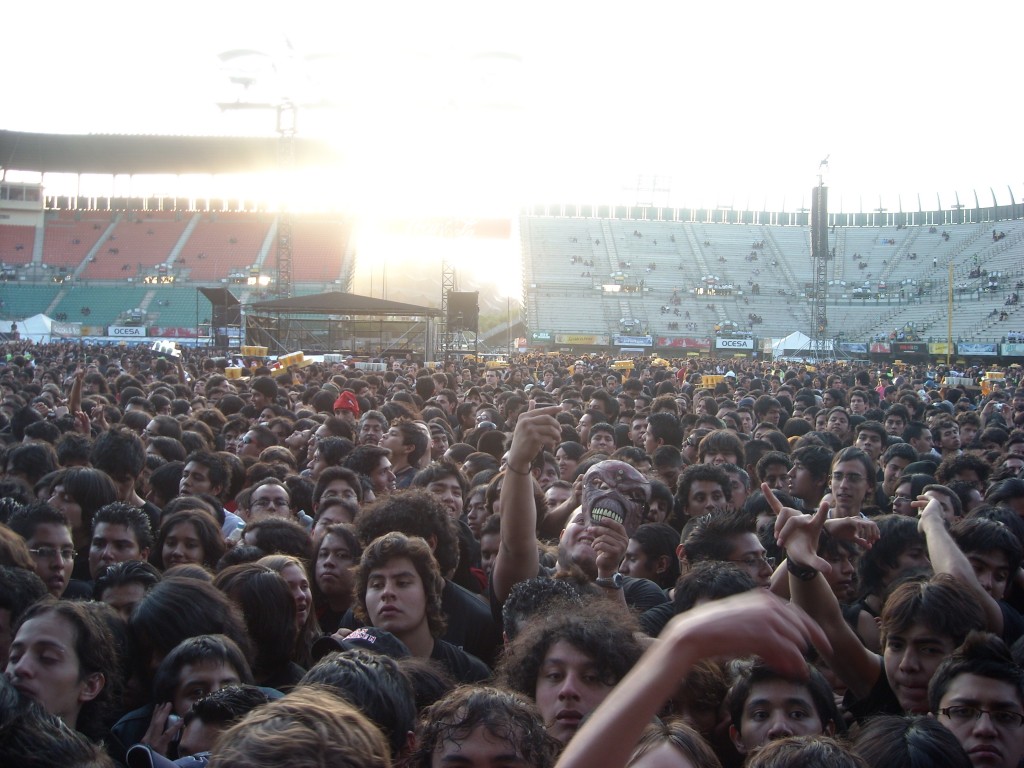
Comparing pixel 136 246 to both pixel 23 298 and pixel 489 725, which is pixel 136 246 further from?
pixel 489 725

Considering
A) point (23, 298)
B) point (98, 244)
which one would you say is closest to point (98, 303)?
point (23, 298)

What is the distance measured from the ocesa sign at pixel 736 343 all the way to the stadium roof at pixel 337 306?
1206 inches

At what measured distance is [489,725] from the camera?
7.71 ft

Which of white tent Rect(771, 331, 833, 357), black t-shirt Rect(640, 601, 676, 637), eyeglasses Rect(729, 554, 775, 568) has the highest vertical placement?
white tent Rect(771, 331, 833, 357)

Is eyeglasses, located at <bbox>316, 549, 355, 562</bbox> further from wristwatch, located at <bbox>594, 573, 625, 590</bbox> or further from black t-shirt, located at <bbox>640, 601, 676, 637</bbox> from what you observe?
black t-shirt, located at <bbox>640, 601, 676, 637</bbox>

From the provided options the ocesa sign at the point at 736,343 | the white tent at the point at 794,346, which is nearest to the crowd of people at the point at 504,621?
the white tent at the point at 794,346

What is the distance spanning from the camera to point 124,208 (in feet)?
216

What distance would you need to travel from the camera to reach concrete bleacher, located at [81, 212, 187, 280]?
59281 millimetres

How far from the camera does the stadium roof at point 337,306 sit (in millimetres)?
28734

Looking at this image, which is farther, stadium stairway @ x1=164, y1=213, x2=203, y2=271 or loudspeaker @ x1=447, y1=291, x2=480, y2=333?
stadium stairway @ x1=164, y1=213, x2=203, y2=271

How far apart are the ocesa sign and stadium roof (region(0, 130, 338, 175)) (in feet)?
92.7

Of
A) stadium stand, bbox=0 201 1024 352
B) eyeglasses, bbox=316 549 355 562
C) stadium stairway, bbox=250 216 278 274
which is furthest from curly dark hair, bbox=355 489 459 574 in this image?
stadium stairway, bbox=250 216 278 274

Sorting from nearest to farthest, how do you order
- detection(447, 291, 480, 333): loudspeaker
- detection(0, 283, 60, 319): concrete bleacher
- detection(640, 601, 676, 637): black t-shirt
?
detection(640, 601, 676, 637): black t-shirt, detection(447, 291, 480, 333): loudspeaker, detection(0, 283, 60, 319): concrete bleacher

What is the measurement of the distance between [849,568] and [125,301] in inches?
2271
